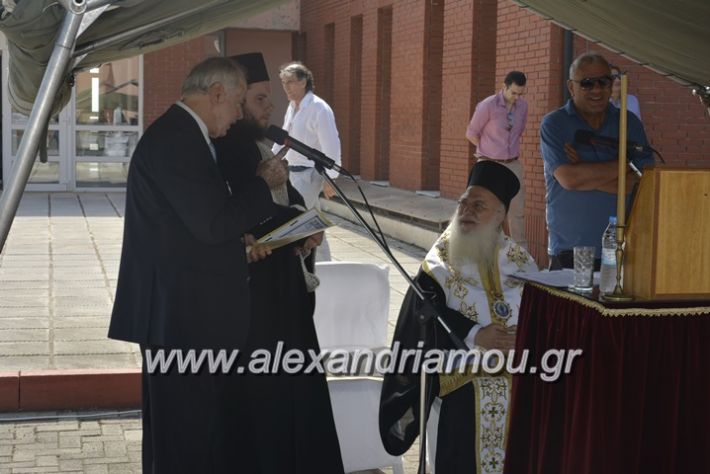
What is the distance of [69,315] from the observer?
9.07 m

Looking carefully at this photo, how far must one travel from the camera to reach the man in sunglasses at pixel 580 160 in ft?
17.8

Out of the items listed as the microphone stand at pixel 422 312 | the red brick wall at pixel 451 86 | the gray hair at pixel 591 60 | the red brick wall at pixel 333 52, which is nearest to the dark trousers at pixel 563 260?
the gray hair at pixel 591 60

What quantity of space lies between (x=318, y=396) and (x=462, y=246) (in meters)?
0.91

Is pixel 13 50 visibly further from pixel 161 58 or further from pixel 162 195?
pixel 161 58

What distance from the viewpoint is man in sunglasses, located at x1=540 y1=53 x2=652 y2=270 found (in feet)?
17.8

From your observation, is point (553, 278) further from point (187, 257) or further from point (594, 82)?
point (594, 82)

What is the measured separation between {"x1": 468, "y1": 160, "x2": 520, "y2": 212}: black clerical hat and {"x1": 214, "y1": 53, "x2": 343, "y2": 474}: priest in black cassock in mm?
819

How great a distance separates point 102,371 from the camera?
7016 millimetres

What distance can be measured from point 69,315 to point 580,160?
200 inches

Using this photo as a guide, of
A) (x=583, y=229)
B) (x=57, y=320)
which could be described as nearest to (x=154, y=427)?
(x=583, y=229)

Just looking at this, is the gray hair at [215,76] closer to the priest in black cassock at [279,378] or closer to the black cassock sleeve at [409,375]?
the priest in black cassock at [279,378]

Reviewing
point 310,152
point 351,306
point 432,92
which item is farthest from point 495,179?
point 432,92

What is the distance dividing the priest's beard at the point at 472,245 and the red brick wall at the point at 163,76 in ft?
56.7

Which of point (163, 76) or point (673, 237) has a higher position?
point (163, 76)
